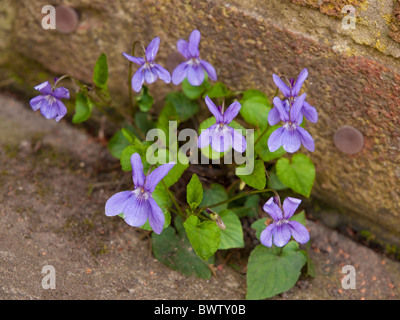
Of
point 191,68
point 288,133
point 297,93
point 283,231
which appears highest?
point 191,68

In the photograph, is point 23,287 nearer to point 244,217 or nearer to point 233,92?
point 244,217

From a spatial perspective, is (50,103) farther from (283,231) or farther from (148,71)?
(283,231)

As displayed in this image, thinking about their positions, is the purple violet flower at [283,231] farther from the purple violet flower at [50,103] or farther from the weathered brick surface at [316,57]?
the purple violet flower at [50,103]

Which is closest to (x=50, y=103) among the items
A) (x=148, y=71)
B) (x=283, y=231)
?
(x=148, y=71)

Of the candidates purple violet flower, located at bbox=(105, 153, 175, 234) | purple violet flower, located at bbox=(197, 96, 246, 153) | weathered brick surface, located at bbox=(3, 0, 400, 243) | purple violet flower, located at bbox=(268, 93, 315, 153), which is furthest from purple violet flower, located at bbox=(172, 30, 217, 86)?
purple violet flower, located at bbox=(105, 153, 175, 234)

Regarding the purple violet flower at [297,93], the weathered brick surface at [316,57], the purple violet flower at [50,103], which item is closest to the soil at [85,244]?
the weathered brick surface at [316,57]

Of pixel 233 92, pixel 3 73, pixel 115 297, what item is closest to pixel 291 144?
pixel 233 92
